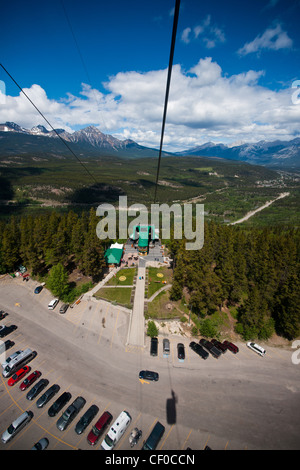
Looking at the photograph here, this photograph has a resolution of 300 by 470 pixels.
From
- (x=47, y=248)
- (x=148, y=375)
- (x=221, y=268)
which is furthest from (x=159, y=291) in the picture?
(x=47, y=248)

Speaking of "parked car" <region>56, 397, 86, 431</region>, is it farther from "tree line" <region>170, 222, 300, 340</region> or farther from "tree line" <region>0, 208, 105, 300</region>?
"tree line" <region>0, 208, 105, 300</region>

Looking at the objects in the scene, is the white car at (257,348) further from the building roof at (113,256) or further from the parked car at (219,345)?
the building roof at (113,256)

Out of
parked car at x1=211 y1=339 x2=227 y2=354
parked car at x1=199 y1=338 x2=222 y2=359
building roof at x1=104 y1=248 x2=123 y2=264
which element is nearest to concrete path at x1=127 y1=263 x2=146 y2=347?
Answer: building roof at x1=104 y1=248 x2=123 y2=264

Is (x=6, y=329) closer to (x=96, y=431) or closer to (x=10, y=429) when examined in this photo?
(x=10, y=429)

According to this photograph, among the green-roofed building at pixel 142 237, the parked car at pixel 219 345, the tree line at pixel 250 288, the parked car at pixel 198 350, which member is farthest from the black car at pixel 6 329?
the green-roofed building at pixel 142 237

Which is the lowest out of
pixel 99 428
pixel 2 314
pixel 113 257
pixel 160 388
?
pixel 160 388

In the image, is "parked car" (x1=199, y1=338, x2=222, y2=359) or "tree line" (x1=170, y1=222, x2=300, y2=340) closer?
"parked car" (x1=199, y1=338, x2=222, y2=359)
